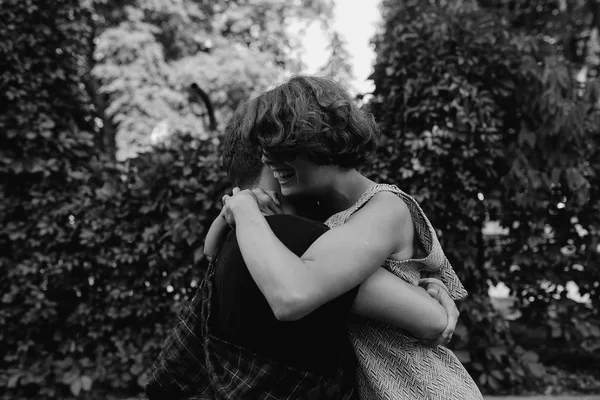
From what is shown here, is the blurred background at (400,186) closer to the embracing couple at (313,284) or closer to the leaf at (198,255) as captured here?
the leaf at (198,255)

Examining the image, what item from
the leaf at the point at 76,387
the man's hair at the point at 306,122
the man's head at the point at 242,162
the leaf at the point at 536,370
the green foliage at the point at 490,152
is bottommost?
the leaf at the point at 76,387

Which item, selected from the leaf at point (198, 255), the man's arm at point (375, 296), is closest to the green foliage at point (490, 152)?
the leaf at point (198, 255)

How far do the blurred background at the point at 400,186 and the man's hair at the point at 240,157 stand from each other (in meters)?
2.14

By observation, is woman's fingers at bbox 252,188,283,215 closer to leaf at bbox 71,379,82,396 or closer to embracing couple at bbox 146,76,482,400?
embracing couple at bbox 146,76,482,400

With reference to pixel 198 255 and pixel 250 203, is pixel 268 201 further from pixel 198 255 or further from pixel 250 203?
pixel 198 255

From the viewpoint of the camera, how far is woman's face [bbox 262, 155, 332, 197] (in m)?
1.49

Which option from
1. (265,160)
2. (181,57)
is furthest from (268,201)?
(181,57)

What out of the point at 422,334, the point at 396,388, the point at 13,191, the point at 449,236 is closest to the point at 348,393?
the point at 396,388

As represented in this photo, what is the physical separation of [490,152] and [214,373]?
3002 mm

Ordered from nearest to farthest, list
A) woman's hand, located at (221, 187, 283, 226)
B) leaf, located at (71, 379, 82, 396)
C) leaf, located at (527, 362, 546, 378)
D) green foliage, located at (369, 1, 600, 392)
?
woman's hand, located at (221, 187, 283, 226) → green foliage, located at (369, 1, 600, 392) → leaf, located at (71, 379, 82, 396) → leaf, located at (527, 362, 546, 378)

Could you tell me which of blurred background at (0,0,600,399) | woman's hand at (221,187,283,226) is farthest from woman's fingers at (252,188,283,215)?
blurred background at (0,0,600,399)

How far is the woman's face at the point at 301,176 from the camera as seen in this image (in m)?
1.49

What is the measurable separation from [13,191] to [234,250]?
3664mm

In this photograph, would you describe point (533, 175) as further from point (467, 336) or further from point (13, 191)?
point (13, 191)
